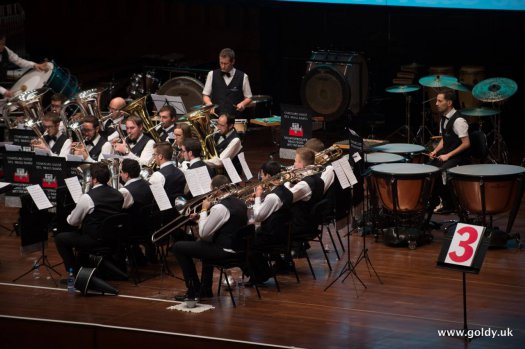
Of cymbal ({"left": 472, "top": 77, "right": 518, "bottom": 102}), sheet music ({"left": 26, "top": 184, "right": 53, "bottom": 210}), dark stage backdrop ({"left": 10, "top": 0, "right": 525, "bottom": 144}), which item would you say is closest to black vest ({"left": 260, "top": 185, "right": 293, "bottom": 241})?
sheet music ({"left": 26, "top": 184, "right": 53, "bottom": 210})

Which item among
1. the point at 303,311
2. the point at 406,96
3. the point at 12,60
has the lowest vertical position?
the point at 303,311

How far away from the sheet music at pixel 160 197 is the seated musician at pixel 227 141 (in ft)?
5.09

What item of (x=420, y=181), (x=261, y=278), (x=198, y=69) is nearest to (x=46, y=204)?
(x=261, y=278)

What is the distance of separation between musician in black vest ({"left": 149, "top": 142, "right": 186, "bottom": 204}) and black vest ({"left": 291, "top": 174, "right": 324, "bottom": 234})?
1.08m

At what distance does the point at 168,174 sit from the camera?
964cm

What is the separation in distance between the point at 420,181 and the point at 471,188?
473mm

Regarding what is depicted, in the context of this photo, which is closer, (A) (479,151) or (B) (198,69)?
(A) (479,151)

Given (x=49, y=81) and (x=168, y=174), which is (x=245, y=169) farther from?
(x=49, y=81)

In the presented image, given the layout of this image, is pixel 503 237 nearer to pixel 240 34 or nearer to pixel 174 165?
pixel 174 165

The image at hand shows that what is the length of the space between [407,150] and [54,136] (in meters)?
3.62

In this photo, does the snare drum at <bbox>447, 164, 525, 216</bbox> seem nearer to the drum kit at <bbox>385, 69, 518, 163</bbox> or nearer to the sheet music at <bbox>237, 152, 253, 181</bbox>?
the drum kit at <bbox>385, 69, 518, 163</bbox>

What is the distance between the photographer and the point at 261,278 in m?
9.25

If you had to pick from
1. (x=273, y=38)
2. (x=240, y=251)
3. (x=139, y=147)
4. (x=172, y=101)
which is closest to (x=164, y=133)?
(x=139, y=147)

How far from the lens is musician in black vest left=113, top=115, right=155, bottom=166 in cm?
1055
